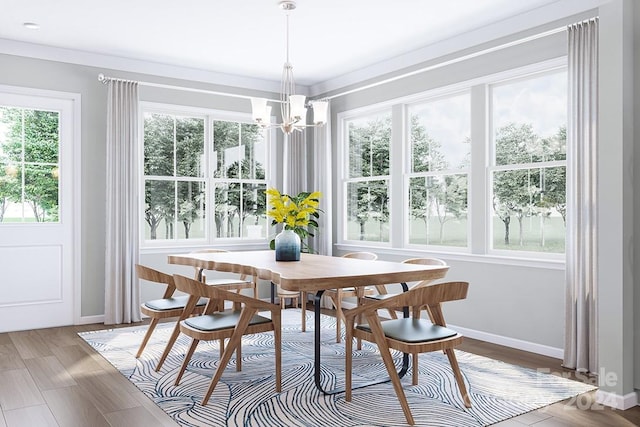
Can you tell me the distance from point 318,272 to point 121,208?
10.00 ft

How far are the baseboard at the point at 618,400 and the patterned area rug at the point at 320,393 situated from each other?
0.18 meters

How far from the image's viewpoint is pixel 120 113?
5.52m

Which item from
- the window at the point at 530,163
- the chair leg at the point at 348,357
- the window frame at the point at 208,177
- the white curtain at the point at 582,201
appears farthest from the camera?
the window frame at the point at 208,177

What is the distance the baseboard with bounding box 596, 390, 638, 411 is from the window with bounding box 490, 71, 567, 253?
1354 mm

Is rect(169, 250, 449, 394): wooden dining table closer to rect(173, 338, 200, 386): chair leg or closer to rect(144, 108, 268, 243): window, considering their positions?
rect(173, 338, 200, 386): chair leg

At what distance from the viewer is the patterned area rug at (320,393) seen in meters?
2.93

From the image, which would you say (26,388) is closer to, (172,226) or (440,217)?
(172,226)

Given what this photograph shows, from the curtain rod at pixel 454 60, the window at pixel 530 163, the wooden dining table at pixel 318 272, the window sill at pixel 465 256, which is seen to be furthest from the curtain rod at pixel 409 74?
the wooden dining table at pixel 318 272

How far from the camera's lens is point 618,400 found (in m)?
3.10

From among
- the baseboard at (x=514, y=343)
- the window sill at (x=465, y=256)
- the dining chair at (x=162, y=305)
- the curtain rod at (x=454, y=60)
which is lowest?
the baseboard at (x=514, y=343)

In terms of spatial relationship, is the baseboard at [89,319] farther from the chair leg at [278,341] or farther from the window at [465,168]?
the chair leg at [278,341]

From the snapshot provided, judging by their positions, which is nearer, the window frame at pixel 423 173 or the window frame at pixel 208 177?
the window frame at pixel 423 173

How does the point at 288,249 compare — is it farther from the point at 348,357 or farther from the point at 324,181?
the point at 324,181

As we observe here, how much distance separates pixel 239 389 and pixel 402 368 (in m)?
1.12
